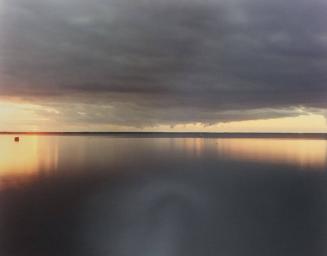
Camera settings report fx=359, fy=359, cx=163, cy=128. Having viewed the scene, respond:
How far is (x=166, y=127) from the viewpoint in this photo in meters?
2.34

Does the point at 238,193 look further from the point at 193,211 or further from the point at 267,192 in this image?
the point at 193,211

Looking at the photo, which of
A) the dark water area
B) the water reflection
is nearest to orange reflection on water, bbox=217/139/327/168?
the water reflection

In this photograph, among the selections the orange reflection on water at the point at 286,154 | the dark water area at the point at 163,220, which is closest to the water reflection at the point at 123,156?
the orange reflection on water at the point at 286,154

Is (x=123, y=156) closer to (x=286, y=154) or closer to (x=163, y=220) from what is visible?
(x=286, y=154)

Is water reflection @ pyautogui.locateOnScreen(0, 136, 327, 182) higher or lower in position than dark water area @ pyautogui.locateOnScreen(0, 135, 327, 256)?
higher

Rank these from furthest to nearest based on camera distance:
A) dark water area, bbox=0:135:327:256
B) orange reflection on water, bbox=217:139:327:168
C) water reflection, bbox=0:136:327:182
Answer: orange reflection on water, bbox=217:139:327:168 → water reflection, bbox=0:136:327:182 → dark water area, bbox=0:135:327:256

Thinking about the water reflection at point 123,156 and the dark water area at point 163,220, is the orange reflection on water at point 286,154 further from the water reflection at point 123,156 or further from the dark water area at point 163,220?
the dark water area at point 163,220

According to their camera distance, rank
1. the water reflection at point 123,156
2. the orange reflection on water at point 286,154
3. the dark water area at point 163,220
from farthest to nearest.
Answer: the orange reflection on water at point 286,154, the water reflection at point 123,156, the dark water area at point 163,220

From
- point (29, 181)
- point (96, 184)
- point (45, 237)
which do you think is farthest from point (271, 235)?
point (29, 181)

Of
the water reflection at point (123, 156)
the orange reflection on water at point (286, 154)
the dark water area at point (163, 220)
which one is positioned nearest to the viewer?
the dark water area at point (163, 220)

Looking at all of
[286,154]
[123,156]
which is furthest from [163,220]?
[286,154]

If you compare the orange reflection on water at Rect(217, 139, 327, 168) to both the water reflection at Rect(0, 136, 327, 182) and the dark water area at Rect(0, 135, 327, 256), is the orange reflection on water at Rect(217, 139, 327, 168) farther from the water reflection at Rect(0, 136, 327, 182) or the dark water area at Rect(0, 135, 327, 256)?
the dark water area at Rect(0, 135, 327, 256)

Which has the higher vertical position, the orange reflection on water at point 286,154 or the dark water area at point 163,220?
the orange reflection on water at point 286,154

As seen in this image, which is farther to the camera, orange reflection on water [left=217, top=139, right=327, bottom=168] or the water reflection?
orange reflection on water [left=217, top=139, right=327, bottom=168]
